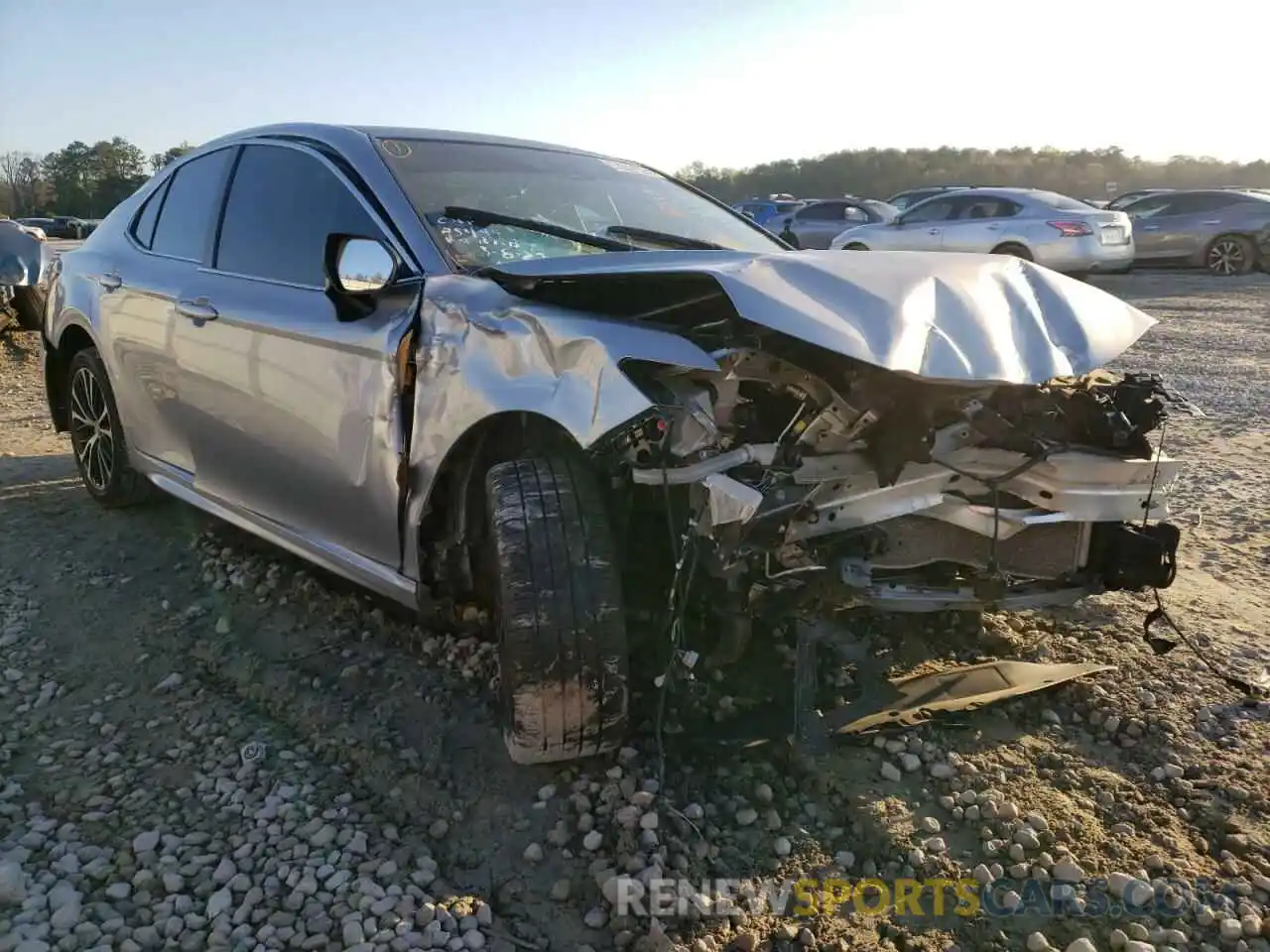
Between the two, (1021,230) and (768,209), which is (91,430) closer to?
(1021,230)

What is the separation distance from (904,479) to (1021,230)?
12.8 metres

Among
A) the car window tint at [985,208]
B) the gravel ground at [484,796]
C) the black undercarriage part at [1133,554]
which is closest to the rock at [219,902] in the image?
the gravel ground at [484,796]

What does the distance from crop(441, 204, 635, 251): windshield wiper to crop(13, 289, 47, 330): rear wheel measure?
9415mm

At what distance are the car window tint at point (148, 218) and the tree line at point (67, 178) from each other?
174 feet

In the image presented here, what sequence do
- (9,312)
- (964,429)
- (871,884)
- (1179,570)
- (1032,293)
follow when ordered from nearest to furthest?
(871,884) < (964,429) < (1032,293) < (1179,570) < (9,312)

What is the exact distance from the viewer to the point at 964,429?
2.49 m

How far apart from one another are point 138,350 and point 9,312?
8253mm

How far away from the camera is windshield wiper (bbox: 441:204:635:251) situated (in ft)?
10.2

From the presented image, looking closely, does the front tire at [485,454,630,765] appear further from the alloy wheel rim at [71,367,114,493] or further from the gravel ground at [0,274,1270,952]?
the alloy wheel rim at [71,367,114,493]

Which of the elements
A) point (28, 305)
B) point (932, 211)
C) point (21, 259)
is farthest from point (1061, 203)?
point (28, 305)

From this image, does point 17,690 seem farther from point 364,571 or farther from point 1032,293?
point 1032,293

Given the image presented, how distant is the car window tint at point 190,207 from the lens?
3922 millimetres

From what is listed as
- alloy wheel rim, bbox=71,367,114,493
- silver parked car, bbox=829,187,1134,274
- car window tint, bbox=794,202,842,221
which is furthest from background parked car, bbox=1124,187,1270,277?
alloy wheel rim, bbox=71,367,114,493

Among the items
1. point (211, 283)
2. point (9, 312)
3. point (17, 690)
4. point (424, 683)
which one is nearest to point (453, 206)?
point (211, 283)
